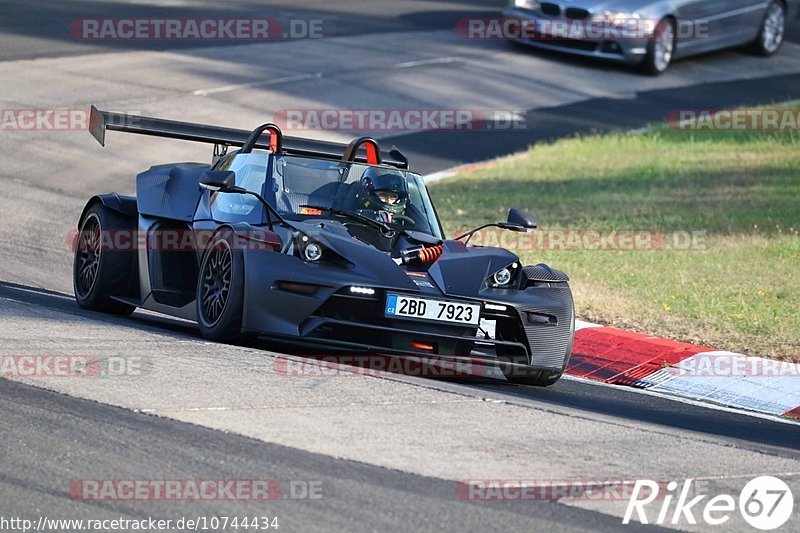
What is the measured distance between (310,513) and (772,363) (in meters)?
5.97

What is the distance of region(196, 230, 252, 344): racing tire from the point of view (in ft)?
27.0

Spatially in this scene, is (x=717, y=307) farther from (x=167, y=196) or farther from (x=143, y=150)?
(x=143, y=150)

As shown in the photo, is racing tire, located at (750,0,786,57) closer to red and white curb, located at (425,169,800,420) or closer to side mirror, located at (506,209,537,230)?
red and white curb, located at (425,169,800,420)

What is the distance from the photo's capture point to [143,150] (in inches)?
697

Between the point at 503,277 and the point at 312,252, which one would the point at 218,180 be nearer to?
the point at 312,252

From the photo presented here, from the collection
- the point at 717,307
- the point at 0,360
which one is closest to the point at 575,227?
the point at 717,307

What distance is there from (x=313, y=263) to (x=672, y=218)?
9.21m

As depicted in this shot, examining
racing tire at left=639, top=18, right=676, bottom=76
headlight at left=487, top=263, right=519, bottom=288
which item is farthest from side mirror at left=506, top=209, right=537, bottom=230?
racing tire at left=639, top=18, right=676, bottom=76

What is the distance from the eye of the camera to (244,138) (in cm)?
1071

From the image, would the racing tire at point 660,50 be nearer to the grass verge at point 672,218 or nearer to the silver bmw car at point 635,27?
the silver bmw car at point 635,27

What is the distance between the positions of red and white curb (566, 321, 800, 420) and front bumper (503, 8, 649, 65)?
13825 millimetres

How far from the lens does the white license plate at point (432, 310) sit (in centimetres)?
818

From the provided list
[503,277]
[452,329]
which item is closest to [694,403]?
[503,277]

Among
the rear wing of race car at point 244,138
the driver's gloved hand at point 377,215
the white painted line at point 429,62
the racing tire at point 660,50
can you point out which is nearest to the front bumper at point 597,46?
the racing tire at point 660,50
